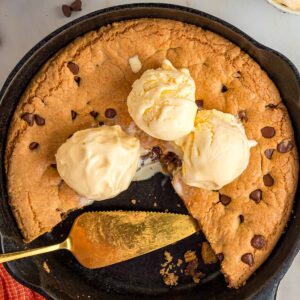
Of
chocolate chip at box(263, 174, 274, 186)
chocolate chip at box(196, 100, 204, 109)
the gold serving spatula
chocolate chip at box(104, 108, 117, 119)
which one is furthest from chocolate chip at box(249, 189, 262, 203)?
chocolate chip at box(104, 108, 117, 119)

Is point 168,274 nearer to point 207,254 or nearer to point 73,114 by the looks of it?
point 207,254

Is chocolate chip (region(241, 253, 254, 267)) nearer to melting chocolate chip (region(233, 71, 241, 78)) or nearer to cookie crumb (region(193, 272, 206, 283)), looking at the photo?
cookie crumb (region(193, 272, 206, 283))

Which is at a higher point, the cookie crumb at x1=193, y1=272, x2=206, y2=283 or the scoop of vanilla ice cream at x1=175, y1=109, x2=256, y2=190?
the scoop of vanilla ice cream at x1=175, y1=109, x2=256, y2=190

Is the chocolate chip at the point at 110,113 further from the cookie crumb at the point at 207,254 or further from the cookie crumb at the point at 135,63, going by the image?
the cookie crumb at the point at 207,254

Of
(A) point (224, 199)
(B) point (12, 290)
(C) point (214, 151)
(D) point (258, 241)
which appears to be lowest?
(B) point (12, 290)

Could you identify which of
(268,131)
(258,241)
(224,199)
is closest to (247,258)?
(258,241)

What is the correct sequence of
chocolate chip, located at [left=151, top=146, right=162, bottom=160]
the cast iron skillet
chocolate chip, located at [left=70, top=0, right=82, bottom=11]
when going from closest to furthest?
the cast iron skillet, chocolate chip, located at [left=151, top=146, right=162, bottom=160], chocolate chip, located at [left=70, top=0, right=82, bottom=11]

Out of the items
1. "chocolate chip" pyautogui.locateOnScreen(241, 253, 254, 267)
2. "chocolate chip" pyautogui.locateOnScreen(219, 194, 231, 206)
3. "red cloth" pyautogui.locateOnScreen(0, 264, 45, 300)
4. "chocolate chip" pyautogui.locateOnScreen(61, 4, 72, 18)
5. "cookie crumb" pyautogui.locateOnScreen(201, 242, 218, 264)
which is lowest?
"red cloth" pyautogui.locateOnScreen(0, 264, 45, 300)

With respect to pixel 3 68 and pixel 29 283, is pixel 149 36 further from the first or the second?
pixel 29 283
